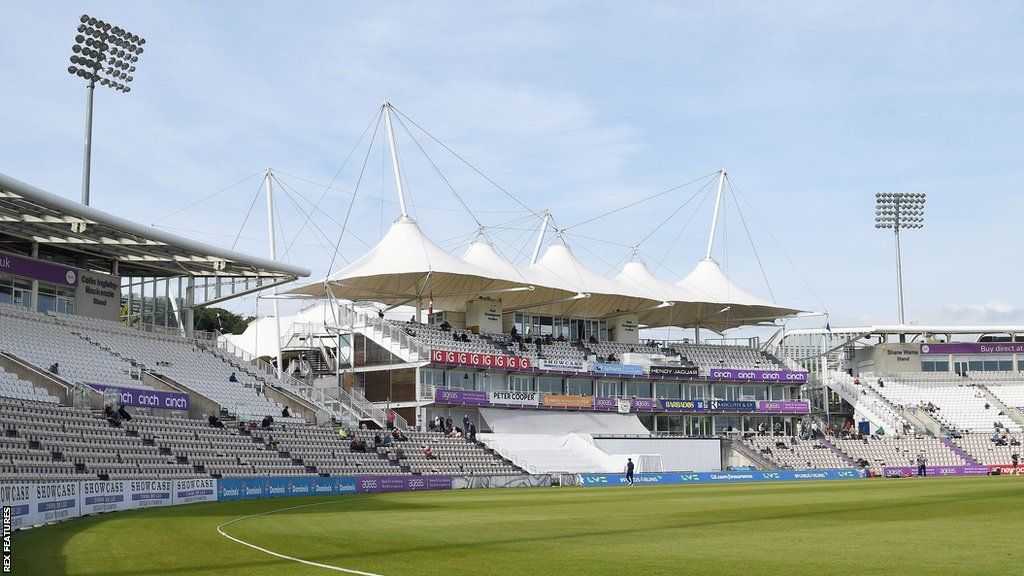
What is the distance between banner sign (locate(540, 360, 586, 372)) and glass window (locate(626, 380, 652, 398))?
558 centimetres

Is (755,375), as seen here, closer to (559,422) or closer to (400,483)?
(559,422)

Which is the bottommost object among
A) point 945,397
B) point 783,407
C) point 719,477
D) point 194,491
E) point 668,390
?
point 719,477

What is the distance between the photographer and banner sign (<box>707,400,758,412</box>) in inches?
3243

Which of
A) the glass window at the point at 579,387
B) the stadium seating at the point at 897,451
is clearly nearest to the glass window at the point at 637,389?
the glass window at the point at 579,387

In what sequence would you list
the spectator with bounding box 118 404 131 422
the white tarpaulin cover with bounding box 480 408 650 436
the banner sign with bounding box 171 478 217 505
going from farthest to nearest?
1. the white tarpaulin cover with bounding box 480 408 650 436
2. the spectator with bounding box 118 404 131 422
3. the banner sign with bounding box 171 478 217 505

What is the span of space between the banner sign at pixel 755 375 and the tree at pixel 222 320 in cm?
6282

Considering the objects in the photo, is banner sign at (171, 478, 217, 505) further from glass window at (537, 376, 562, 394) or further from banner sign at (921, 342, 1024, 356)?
banner sign at (921, 342, 1024, 356)

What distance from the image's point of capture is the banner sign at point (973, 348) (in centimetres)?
9444

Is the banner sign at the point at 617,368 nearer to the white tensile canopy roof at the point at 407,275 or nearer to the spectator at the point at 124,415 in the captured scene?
the white tensile canopy roof at the point at 407,275

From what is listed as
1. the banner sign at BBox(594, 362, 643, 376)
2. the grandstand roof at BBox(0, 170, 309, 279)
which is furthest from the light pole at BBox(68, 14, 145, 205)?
the banner sign at BBox(594, 362, 643, 376)

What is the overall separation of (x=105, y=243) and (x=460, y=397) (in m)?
24.1

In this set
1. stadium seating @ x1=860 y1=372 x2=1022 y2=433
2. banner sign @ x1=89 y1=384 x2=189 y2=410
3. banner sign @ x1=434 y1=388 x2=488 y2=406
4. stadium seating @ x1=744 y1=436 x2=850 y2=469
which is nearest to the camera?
banner sign @ x1=89 y1=384 x2=189 y2=410

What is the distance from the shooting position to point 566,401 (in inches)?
2940

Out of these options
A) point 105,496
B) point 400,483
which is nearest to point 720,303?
point 400,483
